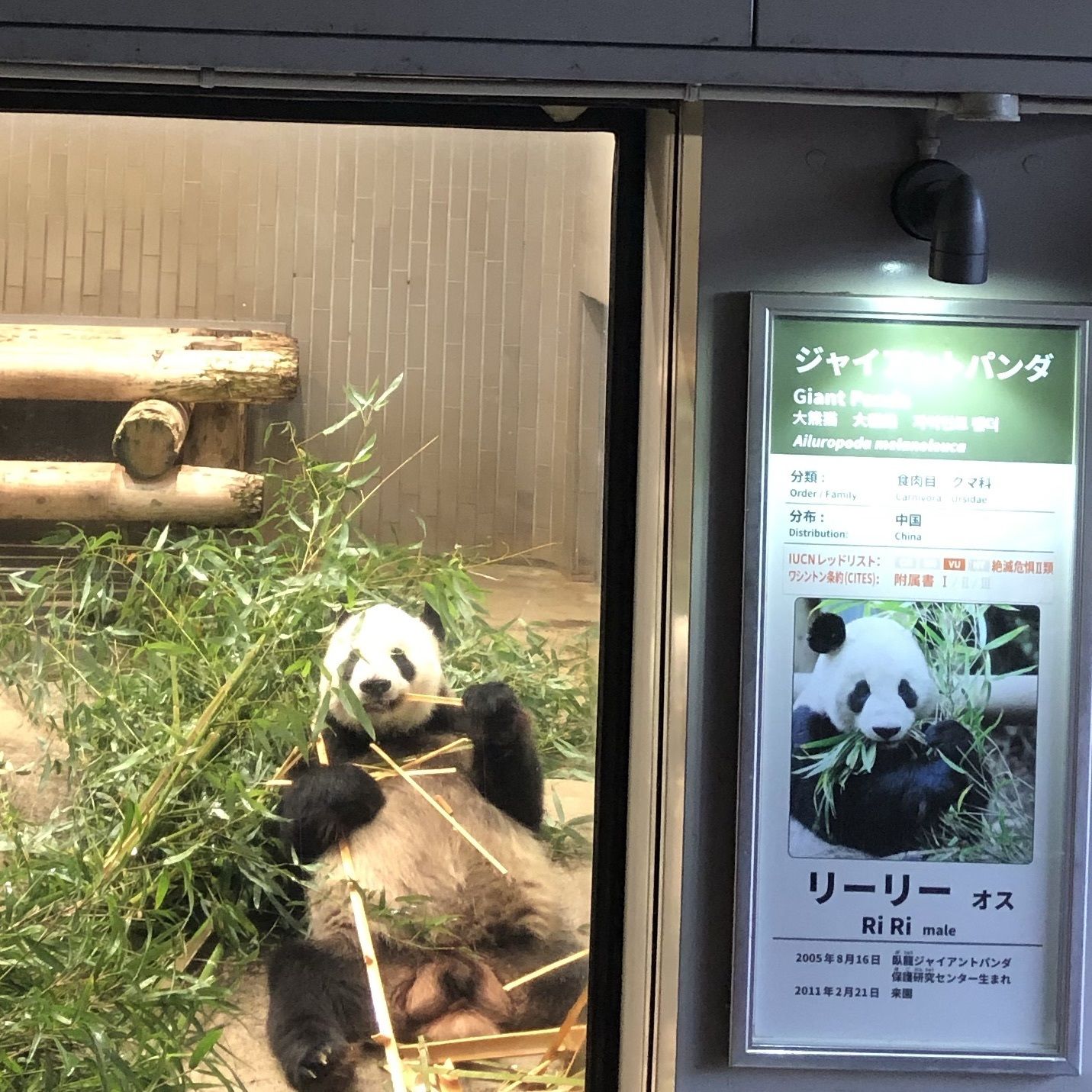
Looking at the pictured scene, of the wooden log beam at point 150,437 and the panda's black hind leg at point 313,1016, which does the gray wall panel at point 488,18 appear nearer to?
the wooden log beam at point 150,437

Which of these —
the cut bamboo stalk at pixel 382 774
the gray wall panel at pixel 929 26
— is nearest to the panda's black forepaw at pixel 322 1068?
the cut bamboo stalk at pixel 382 774

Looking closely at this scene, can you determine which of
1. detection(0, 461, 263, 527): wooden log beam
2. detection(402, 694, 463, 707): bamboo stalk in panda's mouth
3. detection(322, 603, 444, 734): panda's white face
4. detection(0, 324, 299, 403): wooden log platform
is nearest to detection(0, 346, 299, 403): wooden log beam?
detection(0, 324, 299, 403): wooden log platform

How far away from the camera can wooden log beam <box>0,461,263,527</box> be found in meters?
1.73

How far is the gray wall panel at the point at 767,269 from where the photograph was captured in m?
1.52

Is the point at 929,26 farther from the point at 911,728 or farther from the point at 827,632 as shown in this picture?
the point at 911,728

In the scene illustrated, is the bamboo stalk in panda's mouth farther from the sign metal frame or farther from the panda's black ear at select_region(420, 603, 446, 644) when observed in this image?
the sign metal frame

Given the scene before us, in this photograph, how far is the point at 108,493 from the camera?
173 cm

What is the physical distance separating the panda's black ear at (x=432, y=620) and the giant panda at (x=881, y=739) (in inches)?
21.6

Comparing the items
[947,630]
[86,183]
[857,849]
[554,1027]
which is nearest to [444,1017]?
[554,1027]

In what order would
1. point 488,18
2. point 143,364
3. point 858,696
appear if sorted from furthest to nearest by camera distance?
point 143,364 → point 858,696 → point 488,18

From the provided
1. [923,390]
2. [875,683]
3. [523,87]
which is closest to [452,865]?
[875,683]

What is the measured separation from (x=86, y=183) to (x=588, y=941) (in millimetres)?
1299

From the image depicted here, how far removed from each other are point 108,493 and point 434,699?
1.83 feet

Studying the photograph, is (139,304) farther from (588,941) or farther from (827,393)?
(588,941)
